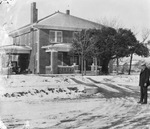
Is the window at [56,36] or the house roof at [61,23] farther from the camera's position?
the window at [56,36]

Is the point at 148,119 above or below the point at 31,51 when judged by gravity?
below

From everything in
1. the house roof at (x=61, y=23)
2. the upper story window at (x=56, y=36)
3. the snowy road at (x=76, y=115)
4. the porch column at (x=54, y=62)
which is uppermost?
the house roof at (x=61, y=23)

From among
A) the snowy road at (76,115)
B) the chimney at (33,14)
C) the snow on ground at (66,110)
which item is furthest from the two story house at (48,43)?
the snowy road at (76,115)

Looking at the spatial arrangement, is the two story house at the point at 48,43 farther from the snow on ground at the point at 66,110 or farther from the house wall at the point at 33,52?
the snow on ground at the point at 66,110

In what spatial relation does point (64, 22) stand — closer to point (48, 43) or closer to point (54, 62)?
point (48, 43)

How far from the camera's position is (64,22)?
29.8 metres

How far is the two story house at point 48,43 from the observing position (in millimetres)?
27566

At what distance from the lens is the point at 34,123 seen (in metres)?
7.19

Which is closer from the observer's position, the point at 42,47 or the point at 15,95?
the point at 15,95

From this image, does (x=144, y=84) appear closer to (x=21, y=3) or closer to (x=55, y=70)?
(x=21, y=3)

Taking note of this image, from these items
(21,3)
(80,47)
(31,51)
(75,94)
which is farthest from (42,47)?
(21,3)

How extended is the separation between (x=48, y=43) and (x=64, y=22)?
117 inches

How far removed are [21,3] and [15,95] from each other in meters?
5.75

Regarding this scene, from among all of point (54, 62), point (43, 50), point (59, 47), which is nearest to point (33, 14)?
point (43, 50)
